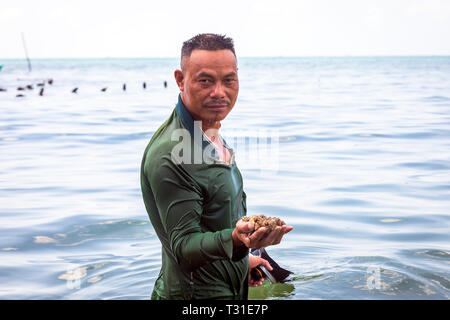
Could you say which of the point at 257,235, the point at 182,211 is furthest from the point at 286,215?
the point at 257,235

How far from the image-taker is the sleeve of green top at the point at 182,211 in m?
2.83

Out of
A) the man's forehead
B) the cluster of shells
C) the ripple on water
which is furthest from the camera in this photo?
the ripple on water

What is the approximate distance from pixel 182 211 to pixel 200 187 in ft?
0.46

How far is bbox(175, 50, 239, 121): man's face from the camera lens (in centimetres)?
297

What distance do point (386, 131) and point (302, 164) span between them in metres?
7.76

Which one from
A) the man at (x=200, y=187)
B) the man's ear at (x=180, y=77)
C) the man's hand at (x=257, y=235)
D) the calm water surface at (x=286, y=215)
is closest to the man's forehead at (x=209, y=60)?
the man at (x=200, y=187)

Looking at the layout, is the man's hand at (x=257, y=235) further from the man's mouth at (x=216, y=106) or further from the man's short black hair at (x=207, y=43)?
the man's short black hair at (x=207, y=43)

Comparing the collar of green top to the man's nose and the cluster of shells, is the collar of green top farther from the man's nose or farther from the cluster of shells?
the cluster of shells

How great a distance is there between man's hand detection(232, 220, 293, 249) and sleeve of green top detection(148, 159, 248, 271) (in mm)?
172

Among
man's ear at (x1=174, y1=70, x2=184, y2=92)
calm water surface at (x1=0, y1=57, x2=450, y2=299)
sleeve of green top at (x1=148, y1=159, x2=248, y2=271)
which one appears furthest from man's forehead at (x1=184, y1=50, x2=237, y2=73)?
calm water surface at (x1=0, y1=57, x2=450, y2=299)

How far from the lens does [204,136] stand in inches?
120

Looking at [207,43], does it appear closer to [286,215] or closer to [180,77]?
[180,77]
